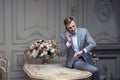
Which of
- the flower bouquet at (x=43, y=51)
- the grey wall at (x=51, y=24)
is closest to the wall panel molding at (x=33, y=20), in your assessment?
the grey wall at (x=51, y=24)

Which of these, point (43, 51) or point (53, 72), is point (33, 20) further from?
point (53, 72)

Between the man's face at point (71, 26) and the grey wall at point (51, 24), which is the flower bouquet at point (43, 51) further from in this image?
the grey wall at point (51, 24)

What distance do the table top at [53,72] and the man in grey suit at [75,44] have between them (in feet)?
0.44

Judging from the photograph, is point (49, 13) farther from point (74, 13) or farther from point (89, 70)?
Answer: point (89, 70)

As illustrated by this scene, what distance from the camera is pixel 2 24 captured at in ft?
13.8

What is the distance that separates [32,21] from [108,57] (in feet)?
4.96

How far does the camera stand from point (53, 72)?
10.4ft

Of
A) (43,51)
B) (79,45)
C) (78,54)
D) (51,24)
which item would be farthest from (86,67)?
(51,24)

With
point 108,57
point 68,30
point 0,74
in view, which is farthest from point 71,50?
point 108,57

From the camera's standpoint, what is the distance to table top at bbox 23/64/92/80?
2.95 metres

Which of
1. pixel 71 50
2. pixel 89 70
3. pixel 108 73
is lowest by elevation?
pixel 108 73

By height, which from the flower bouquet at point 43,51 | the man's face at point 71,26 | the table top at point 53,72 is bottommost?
the table top at point 53,72

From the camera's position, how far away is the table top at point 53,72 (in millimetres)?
2949

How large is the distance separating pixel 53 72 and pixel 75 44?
522 mm
